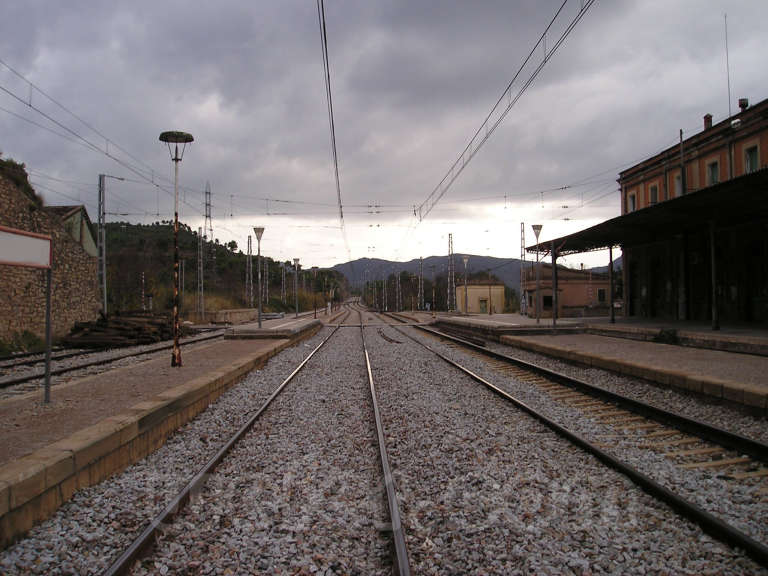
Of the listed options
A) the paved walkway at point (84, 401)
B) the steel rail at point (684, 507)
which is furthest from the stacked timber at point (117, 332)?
the steel rail at point (684, 507)

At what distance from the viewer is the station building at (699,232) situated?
1638 centimetres

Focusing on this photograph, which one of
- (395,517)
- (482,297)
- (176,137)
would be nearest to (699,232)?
(176,137)

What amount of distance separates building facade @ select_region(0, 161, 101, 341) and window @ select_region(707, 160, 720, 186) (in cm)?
2744

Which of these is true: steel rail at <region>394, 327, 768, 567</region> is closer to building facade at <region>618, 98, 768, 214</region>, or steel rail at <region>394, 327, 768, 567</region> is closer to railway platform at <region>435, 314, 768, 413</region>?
railway platform at <region>435, 314, 768, 413</region>

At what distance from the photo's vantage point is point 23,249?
6152mm

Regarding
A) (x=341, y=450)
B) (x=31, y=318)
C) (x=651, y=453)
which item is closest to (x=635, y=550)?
(x=651, y=453)

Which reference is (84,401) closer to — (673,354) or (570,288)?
(673,354)

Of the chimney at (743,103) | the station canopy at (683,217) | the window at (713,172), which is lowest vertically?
the station canopy at (683,217)

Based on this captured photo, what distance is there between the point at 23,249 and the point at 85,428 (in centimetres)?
231

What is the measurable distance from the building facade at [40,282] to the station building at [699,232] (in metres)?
20.3

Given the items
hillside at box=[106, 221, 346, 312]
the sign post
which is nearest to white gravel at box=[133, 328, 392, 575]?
the sign post

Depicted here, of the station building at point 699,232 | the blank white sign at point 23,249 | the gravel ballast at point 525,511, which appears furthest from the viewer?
the station building at point 699,232

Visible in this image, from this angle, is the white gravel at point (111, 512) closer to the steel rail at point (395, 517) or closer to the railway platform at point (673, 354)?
the steel rail at point (395, 517)

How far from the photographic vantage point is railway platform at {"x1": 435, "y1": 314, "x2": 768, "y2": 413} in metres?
7.85
